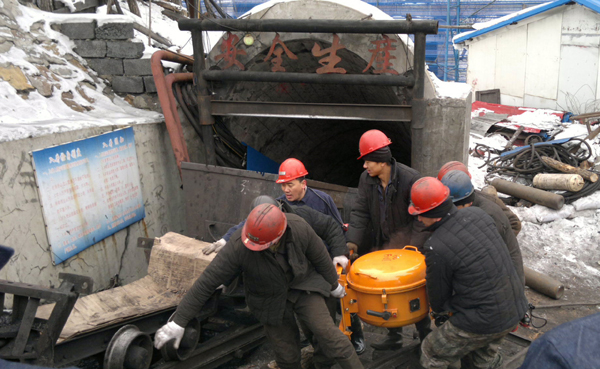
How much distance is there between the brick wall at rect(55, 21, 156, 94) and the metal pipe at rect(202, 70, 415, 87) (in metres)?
1.10

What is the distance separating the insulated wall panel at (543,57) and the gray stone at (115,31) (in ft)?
46.7

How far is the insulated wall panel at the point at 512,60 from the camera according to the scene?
54.2 feet

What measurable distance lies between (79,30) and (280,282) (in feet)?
17.6

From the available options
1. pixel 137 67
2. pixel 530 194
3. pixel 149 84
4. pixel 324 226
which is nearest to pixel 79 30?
pixel 137 67

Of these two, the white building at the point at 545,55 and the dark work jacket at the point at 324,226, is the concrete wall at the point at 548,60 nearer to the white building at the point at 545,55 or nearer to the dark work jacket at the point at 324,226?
the white building at the point at 545,55

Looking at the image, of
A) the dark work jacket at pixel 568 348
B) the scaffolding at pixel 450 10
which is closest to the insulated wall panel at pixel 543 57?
the scaffolding at pixel 450 10

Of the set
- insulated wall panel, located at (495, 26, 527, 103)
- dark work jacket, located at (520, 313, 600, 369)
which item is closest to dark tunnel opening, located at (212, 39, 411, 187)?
dark work jacket, located at (520, 313, 600, 369)

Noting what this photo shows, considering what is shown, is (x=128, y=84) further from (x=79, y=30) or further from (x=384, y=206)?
(x=384, y=206)

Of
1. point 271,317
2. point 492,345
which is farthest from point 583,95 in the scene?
A: point 271,317

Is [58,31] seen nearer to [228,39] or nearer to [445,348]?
[228,39]

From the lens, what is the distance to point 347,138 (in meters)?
9.83

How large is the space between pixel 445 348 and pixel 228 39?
469cm

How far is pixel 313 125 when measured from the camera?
8.94 meters

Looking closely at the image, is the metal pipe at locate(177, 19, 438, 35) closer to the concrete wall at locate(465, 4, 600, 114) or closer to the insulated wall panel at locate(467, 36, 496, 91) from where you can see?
the concrete wall at locate(465, 4, 600, 114)
